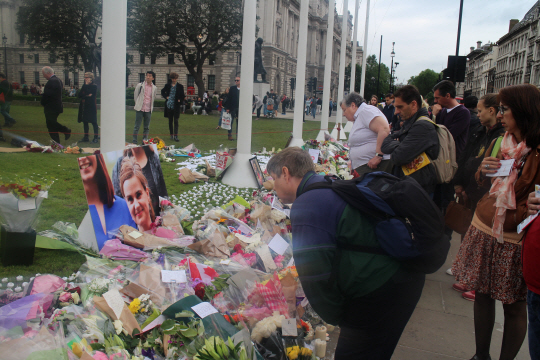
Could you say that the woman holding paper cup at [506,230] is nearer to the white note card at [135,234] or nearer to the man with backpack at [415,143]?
the man with backpack at [415,143]

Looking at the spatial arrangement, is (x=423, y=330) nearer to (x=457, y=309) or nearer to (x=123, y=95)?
(x=457, y=309)

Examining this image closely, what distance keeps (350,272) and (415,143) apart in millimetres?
2316

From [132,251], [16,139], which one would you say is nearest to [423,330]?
[132,251]

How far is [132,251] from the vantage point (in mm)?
3639

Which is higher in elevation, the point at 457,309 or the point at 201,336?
the point at 201,336

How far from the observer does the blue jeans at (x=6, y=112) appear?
847 cm

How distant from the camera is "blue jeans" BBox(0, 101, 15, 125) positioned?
847 centimetres

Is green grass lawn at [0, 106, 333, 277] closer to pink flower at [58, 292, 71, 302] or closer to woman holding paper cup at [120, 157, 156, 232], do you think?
A: pink flower at [58, 292, 71, 302]

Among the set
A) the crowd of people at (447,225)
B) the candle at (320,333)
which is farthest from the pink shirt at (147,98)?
the candle at (320,333)

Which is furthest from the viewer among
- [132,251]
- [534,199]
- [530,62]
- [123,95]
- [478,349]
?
[530,62]

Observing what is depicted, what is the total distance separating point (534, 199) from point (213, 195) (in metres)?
4.82

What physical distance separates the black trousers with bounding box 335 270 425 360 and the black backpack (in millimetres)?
114

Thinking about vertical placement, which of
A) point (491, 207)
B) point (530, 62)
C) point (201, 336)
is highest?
point (530, 62)

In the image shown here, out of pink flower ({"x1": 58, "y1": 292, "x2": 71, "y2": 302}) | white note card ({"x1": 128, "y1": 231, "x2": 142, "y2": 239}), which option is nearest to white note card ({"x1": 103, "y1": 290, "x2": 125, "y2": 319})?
pink flower ({"x1": 58, "y1": 292, "x2": 71, "y2": 302})
